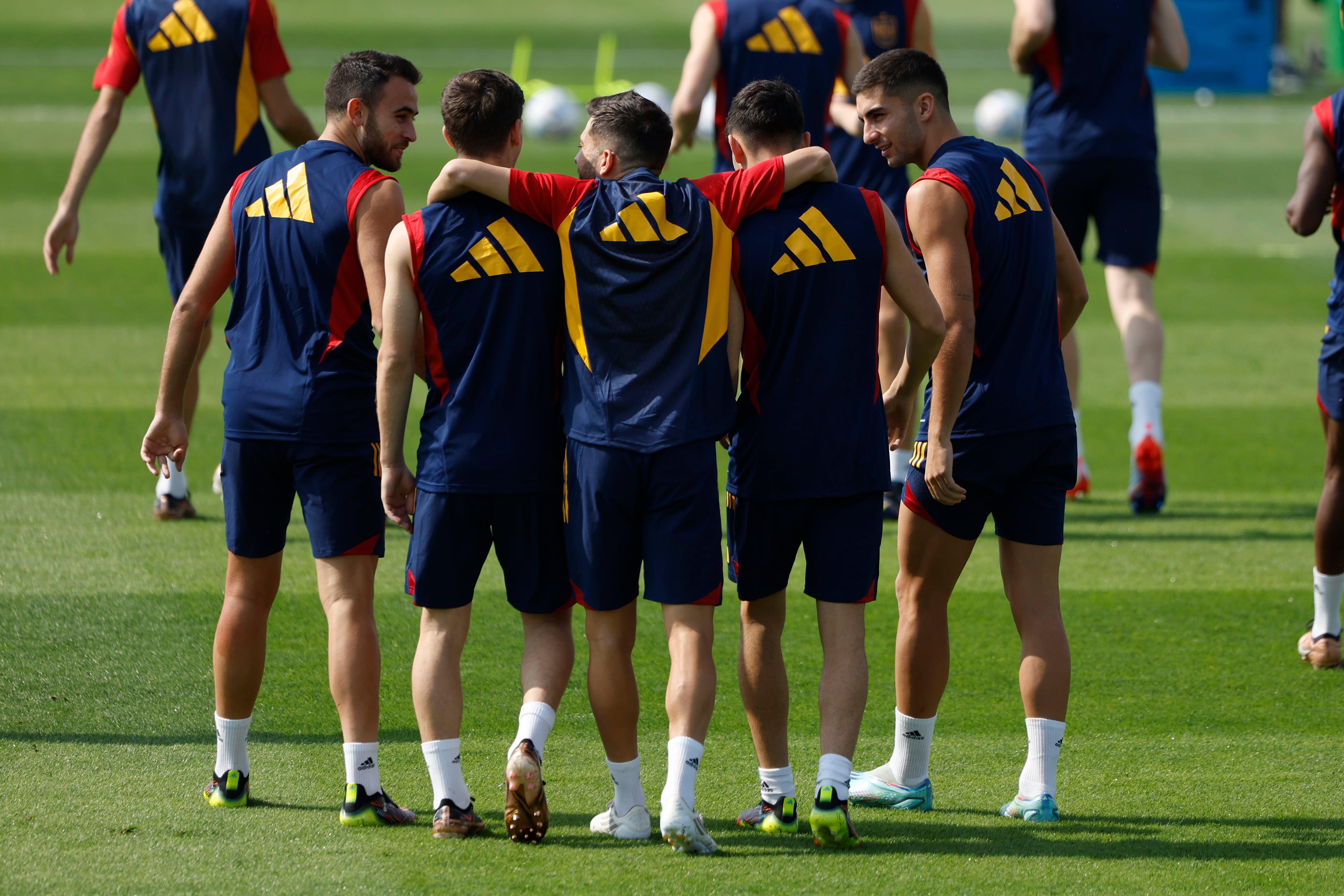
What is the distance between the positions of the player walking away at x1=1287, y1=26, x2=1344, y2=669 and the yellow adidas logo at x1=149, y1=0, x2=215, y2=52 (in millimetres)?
4539

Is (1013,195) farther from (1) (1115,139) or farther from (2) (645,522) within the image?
(1) (1115,139)

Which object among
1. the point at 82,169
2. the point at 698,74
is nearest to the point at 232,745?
the point at 82,169

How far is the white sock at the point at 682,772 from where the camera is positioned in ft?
12.4

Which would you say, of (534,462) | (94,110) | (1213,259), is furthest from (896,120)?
(1213,259)

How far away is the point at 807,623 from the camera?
5.85 m

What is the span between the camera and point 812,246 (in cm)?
389

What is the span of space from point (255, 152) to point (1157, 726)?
4.58m

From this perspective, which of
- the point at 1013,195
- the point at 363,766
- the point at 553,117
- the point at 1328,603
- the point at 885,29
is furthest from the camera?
the point at 553,117

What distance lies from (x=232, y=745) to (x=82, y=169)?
3630mm

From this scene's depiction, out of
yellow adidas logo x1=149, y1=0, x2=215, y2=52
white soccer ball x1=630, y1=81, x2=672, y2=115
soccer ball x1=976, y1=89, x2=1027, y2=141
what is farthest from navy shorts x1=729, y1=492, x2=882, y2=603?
soccer ball x1=976, y1=89, x2=1027, y2=141

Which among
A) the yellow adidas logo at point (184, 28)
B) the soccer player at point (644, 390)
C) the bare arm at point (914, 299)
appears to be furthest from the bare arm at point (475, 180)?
the yellow adidas logo at point (184, 28)

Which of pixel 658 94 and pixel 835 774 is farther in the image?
pixel 658 94

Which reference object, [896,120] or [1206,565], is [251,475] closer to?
[896,120]

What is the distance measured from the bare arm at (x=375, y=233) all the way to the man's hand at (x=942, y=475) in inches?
57.5
